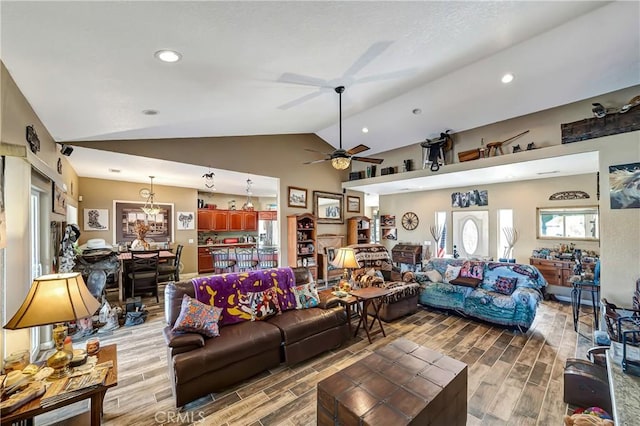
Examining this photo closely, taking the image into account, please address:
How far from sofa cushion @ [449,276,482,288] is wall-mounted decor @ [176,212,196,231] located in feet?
22.6

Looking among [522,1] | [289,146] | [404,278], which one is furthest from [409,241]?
[522,1]

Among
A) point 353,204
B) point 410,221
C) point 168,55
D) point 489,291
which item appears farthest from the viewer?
point 410,221

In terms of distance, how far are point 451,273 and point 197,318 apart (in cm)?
425

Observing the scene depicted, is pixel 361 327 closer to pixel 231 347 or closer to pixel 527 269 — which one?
pixel 231 347

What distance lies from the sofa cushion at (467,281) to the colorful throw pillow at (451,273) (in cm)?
13

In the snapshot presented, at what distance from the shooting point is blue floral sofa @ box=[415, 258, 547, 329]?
382 centimetres

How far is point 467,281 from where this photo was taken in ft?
14.6

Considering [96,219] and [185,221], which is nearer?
[96,219]

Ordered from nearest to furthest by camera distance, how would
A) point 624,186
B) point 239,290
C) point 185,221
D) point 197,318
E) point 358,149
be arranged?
point 197,318
point 239,290
point 624,186
point 358,149
point 185,221

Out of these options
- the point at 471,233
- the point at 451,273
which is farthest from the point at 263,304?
the point at 471,233

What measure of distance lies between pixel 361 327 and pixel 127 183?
661cm

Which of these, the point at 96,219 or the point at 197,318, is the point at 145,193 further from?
the point at 197,318

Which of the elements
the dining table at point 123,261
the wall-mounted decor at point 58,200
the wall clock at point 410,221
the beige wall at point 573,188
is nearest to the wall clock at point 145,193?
the dining table at point 123,261

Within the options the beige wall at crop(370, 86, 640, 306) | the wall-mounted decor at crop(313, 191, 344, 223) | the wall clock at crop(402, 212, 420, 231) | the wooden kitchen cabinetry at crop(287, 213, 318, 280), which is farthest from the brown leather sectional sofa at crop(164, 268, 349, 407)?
the wall clock at crop(402, 212, 420, 231)
